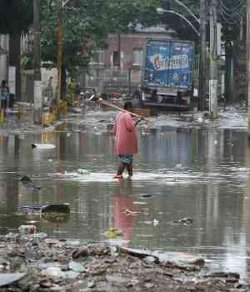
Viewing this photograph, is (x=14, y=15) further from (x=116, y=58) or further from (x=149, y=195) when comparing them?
(x=116, y=58)

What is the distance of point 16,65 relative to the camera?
59.8 meters

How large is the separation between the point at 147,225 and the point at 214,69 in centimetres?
3331

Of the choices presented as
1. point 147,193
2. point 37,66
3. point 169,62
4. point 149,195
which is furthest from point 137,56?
point 149,195

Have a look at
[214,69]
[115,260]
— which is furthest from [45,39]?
[115,260]

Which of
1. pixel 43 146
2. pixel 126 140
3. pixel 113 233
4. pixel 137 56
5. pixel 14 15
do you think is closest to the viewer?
pixel 113 233

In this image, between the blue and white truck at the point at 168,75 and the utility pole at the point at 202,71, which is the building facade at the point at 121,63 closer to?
the blue and white truck at the point at 168,75

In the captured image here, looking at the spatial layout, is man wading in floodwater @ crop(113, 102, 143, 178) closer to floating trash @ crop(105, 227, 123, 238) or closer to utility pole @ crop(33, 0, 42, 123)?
floating trash @ crop(105, 227, 123, 238)

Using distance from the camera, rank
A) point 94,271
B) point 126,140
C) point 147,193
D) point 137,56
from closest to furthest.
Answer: point 94,271
point 147,193
point 126,140
point 137,56

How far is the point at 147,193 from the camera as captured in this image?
1551 centimetres

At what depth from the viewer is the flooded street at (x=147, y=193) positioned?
11.2 metres

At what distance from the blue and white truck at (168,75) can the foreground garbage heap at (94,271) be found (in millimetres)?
43087

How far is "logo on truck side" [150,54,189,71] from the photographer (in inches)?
2098

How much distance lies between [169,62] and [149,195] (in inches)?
1518

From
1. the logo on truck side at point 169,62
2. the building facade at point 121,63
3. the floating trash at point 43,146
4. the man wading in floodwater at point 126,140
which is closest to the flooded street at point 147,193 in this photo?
the floating trash at point 43,146
